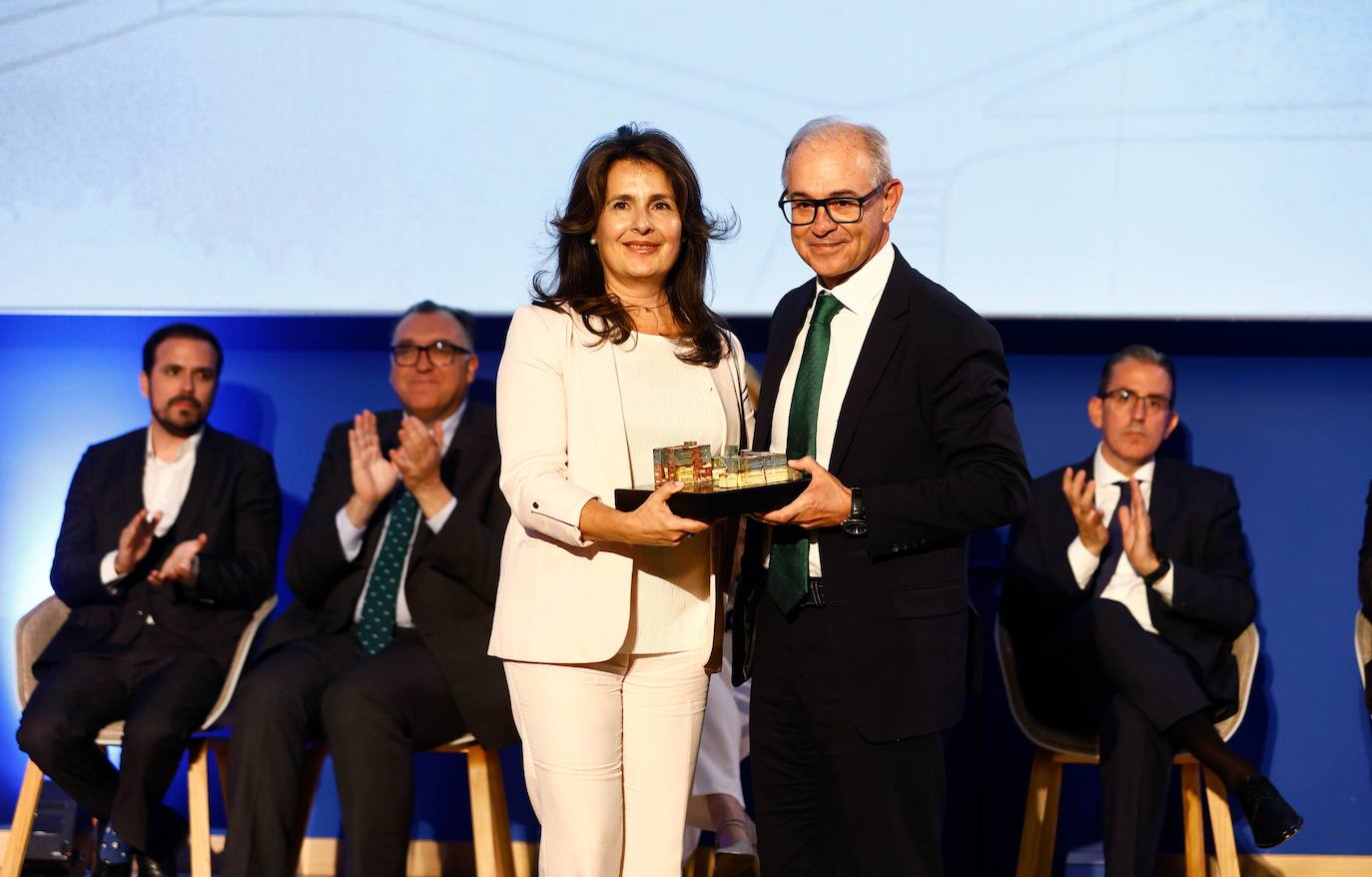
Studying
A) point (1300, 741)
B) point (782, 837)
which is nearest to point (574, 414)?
point (782, 837)

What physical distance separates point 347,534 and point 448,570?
1.25 feet

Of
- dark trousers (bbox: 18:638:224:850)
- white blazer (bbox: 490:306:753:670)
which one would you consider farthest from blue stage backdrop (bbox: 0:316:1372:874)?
white blazer (bbox: 490:306:753:670)

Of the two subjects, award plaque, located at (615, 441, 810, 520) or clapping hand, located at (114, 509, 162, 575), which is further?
clapping hand, located at (114, 509, 162, 575)

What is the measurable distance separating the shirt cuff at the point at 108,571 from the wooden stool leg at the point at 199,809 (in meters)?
0.54

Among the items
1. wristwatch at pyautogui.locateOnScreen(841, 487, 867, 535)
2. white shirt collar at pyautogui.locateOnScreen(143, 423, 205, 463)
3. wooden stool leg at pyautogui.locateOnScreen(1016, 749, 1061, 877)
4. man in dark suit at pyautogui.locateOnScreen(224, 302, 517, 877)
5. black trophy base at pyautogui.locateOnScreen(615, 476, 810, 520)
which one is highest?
black trophy base at pyautogui.locateOnScreen(615, 476, 810, 520)

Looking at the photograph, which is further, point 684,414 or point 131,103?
point 131,103

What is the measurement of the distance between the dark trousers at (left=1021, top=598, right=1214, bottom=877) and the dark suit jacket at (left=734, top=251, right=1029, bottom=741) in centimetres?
129

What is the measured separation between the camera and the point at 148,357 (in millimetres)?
3973

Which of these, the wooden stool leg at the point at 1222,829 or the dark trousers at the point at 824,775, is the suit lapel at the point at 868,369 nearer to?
the dark trousers at the point at 824,775

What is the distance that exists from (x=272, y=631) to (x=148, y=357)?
904 millimetres

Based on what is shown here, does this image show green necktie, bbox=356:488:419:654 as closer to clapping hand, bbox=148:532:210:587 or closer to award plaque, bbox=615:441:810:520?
clapping hand, bbox=148:532:210:587

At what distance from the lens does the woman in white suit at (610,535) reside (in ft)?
7.06

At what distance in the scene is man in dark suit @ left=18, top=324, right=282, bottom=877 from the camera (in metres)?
3.49

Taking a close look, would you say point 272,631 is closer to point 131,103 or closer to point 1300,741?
point 131,103
